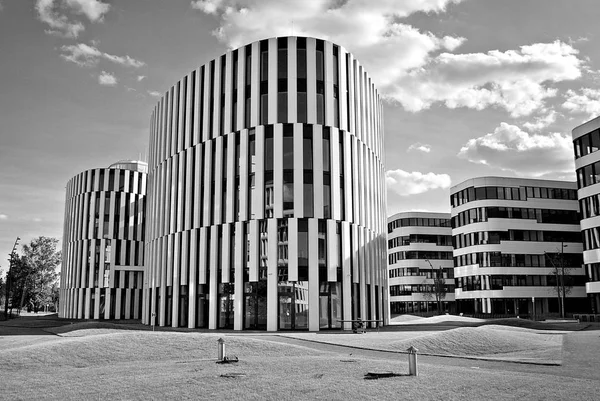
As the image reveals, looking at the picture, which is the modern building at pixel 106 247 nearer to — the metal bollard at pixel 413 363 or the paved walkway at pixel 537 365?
the paved walkway at pixel 537 365

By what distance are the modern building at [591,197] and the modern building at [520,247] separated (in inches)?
624

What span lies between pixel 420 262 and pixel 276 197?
219ft

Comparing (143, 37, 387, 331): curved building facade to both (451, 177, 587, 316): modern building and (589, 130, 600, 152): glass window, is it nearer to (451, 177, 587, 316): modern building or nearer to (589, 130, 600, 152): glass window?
(589, 130, 600, 152): glass window

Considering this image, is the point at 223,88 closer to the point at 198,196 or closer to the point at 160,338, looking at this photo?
the point at 198,196

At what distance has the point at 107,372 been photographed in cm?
1705

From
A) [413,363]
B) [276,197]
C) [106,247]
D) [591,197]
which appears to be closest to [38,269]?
[106,247]

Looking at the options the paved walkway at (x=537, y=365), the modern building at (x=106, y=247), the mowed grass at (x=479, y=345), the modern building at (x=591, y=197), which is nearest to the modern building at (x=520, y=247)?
the modern building at (x=591, y=197)

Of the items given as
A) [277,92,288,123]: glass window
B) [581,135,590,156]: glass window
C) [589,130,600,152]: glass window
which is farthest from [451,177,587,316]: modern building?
[277,92,288,123]: glass window

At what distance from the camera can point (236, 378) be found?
1518cm

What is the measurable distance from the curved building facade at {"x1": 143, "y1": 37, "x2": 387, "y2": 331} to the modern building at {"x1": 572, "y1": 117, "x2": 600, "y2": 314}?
2440cm

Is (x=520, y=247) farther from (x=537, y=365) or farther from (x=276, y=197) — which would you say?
(x=537, y=365)

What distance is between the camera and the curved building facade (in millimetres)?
40531

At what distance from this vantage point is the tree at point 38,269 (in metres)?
83.6

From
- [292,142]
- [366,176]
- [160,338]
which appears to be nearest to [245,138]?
[292,142]
